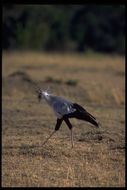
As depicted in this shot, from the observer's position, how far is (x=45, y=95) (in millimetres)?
8734

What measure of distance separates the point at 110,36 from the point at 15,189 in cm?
3800

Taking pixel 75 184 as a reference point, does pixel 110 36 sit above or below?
below

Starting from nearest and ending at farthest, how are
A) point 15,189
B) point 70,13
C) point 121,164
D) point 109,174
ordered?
point 15,189 < point 109,174 < point 121,164 < point 70,13

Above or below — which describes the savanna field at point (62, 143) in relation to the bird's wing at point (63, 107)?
below

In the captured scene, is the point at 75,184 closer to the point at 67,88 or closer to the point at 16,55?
the point at 67,88

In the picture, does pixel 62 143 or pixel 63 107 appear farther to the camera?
pixel 62 143

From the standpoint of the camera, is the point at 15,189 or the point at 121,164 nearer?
the point at 15,189

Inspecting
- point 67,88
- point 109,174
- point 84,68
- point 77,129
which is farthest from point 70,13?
point 109,174

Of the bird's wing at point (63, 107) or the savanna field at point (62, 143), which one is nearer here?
the savanna field at point (62, 143)

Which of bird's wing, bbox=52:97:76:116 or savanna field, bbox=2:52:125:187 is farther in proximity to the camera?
bird's wing, bbox=52:97:76:116

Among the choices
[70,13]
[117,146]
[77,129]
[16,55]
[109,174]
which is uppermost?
[109,174]

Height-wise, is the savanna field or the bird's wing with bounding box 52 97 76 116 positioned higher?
the bird's wing with bounding box 52 97 76 116

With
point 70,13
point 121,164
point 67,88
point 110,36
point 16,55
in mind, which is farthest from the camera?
point 70,13

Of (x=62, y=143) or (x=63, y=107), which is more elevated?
(x=63, y=107)
